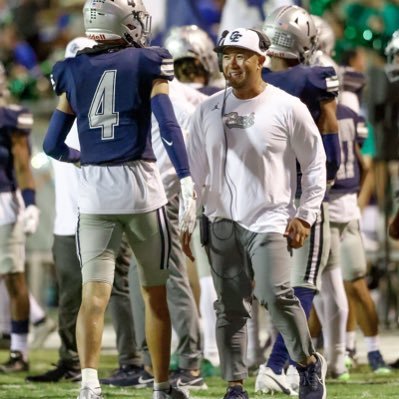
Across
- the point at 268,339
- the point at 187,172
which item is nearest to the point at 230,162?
the point at 187,172

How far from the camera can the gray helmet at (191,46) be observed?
25.5 ft

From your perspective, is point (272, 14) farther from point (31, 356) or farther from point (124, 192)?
point (31, 356)

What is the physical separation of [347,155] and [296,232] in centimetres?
179

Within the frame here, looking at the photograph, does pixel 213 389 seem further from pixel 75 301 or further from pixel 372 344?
pixel 372 344

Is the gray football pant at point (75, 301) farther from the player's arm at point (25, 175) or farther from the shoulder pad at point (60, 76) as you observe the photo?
the shoulder pad at point (60, 76)

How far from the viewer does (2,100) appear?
834cm

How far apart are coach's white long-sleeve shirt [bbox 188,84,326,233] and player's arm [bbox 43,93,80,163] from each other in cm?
56

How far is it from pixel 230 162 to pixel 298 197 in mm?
630

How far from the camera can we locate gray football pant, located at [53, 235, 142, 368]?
7.41m

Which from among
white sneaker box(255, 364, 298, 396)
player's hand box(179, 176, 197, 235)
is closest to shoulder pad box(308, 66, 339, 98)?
player's hand box(179, 176, 197, 235)

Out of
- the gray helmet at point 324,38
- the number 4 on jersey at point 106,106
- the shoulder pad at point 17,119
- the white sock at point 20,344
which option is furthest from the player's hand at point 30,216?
the number 4 on jersey at point 106,106

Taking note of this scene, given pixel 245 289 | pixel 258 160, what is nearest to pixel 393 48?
pixel 258 160

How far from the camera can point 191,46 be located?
7770 mm

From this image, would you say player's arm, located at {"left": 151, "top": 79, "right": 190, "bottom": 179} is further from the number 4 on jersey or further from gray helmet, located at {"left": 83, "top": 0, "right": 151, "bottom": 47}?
gray helmet, located at {"left": 83, "top": 0, "right": 151, "bottom": 47}
